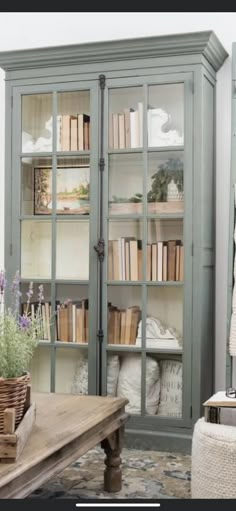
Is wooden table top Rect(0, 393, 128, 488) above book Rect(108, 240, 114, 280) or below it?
below

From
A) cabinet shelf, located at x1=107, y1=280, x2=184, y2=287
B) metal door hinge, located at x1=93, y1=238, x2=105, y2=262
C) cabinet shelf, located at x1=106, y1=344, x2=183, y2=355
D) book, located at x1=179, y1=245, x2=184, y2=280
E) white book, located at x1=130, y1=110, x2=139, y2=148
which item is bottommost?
cabinet shelf, located at x1=106, y1=344, x2=183, y2=355

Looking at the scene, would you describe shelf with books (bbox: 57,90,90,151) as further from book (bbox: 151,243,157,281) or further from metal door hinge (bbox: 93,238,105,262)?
book (bbox: 151,243,157,281)

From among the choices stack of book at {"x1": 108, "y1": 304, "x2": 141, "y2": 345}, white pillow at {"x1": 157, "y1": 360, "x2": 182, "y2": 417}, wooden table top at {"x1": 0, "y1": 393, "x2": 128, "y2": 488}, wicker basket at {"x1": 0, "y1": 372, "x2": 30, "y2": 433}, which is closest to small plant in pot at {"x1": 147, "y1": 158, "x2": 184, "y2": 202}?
stack of book at {"x1": 108, "y1": 304, "x2": 141, "y2": 345}

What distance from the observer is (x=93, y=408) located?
2629 millimetres

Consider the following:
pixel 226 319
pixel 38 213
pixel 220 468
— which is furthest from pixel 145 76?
pixel 220 468

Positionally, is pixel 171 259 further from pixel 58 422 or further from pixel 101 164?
pixel 58 422

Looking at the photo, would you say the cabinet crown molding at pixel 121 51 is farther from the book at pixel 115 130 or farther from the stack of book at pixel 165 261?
the stack of book at pixel 165 261

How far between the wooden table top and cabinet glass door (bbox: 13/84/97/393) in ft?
2.68

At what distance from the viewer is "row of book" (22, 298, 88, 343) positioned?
3.64 metres

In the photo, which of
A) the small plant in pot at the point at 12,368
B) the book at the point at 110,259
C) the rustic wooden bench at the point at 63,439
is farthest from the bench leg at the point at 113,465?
the book at the point at 110,259

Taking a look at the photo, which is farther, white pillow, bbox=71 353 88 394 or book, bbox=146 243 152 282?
white pillow, bbox=71 353 88 394
